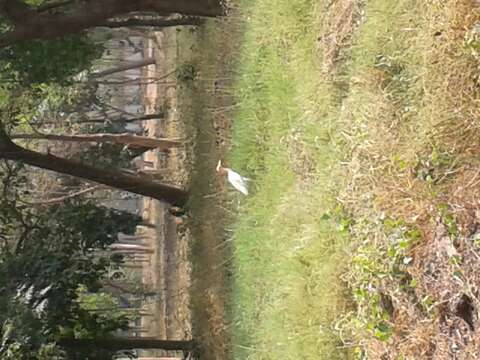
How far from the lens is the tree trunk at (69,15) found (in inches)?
310

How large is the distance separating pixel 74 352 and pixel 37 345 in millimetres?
984

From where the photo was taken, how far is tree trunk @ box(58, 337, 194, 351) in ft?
30.2

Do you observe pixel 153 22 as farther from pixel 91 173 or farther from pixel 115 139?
pixel 91 173

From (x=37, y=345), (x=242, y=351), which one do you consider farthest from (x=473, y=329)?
(x=37, y=345)

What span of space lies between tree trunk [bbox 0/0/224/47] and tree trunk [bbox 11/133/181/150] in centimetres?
251

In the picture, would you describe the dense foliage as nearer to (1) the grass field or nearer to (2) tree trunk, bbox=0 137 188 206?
(2) tree trunk, bbox=0 137 188 206

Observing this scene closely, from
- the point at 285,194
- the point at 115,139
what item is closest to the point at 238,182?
the point at 285,194

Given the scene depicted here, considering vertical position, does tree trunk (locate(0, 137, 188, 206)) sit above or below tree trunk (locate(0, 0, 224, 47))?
below

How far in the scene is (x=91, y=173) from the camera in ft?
32.3

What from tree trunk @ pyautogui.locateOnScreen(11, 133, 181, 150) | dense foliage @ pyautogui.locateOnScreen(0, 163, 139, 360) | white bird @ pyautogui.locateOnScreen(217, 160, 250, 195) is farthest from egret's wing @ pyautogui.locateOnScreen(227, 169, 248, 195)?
tree trunk @ pyautogui.locateOnScreen(11, 133, 181, 150)

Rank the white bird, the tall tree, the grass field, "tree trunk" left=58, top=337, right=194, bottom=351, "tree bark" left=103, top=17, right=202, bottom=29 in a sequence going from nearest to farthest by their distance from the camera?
the grass field < the white bird < "tree trunk" left=58, top=337, right=194, bottom=351 < the tall tree < "tree bark" left=103, top=17, right=202, bottom=29

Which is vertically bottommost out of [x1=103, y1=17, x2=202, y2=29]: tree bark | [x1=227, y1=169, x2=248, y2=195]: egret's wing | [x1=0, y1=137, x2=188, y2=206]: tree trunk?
[x1=227, y1=169, x2=248, y2=195]: egret's wing

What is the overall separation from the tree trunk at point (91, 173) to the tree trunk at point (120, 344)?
1.70 metres

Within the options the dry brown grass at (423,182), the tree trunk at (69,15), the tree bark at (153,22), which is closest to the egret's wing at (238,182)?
the tree trunk at (69,15)
